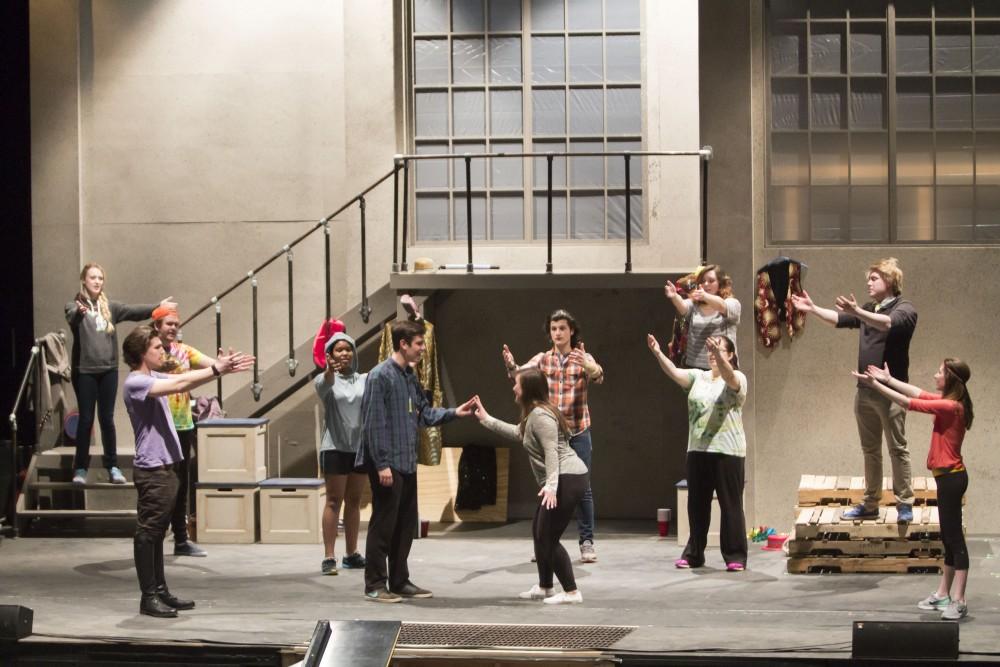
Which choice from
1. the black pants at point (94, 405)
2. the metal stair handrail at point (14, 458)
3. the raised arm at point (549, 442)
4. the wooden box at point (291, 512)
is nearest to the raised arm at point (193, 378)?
the raised arm at point (549, 442)

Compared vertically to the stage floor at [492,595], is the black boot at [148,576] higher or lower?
higher

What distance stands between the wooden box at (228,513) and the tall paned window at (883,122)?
455cm

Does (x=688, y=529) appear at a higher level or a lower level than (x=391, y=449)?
lower

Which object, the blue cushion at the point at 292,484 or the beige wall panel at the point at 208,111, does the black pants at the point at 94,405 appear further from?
the beige wall panel at the point at 208,111

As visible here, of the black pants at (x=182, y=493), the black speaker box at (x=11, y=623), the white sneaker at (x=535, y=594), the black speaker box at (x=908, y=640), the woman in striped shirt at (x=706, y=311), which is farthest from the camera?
the black pants at (x=182, y=493)

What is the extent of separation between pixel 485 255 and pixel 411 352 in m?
4.46

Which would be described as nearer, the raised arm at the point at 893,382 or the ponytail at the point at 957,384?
the ponytail at the point at 957,384

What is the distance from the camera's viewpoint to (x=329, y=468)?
998cm

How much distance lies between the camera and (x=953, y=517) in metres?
8.15

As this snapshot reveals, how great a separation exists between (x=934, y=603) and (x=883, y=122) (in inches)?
170

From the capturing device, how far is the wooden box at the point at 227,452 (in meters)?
11.5

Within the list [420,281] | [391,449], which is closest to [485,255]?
[420,281]

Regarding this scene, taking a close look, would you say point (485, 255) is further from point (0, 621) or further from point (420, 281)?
point (0, 621)

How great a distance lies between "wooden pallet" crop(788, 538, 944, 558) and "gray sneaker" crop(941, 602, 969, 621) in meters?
1.63
